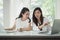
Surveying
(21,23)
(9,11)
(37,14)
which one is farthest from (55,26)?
(9,11)

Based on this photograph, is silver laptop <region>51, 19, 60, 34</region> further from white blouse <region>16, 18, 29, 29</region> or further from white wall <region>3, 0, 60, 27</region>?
white wall <region>3, 0, 60, 27</region>

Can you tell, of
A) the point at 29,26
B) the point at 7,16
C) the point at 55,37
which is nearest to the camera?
the point at 55,37

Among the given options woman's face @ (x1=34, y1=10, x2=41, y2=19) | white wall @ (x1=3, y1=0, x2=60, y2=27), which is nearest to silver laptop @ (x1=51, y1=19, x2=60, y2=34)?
woman's face @ (x1=34, y1=10, x2=41, y2=19)

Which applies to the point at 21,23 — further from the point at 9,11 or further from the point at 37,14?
the point at 9,11

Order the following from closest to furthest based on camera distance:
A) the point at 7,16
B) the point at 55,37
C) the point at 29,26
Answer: the point at 55,37, the point at 29,26, the point at 7,16

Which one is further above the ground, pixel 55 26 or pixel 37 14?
pixel 37 14

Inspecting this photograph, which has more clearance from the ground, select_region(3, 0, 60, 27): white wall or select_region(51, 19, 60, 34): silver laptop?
select_region(3, 0, 60, 27): white wall

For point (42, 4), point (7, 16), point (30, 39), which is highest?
point (42, 4)

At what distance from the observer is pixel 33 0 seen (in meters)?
3.81

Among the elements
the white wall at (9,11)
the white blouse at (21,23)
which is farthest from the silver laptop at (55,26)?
the white wall at (9,11)

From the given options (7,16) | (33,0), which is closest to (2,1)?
(7,16)

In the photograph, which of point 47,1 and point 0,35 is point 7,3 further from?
point 0,35

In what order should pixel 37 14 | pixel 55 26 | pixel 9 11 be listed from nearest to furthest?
pixel 55 26 → pixel 37 14 → pixel 9 11

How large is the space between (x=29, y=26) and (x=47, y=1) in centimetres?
127
